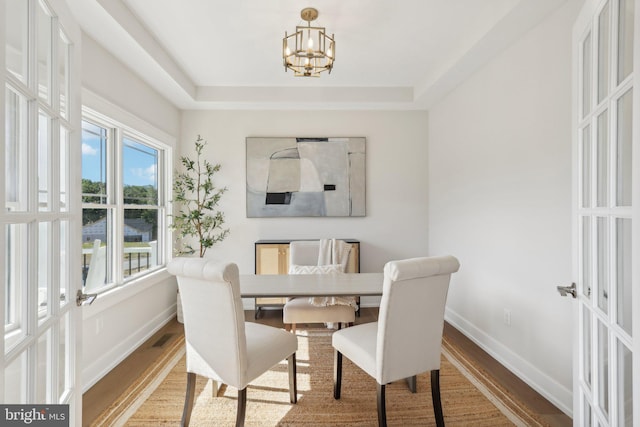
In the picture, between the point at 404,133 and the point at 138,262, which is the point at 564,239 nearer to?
the point at 404,133

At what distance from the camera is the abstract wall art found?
4.04 meters

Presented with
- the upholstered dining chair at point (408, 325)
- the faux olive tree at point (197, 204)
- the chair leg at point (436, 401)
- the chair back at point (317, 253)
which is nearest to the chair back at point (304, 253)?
the chair back at point (317, 253)

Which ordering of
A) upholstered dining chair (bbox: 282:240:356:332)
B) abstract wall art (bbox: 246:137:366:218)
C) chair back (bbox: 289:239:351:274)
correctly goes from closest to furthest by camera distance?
1. upholstered dining chair (bbox: 282:240:356:332)
2. chair back (bbox: 289:239:351:274)
3. abstract wall art (bbox: 246:137:366:218)

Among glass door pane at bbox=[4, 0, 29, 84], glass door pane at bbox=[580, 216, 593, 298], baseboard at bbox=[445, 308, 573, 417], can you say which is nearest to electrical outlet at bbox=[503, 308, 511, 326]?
baseboard at bbox=[445, 308, 573, 417]

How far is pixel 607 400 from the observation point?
113 centimetres

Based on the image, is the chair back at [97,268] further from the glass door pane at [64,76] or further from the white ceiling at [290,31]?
the glass door pane at [64,76]

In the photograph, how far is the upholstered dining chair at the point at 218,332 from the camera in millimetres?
1609

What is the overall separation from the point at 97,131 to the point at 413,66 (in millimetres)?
2901

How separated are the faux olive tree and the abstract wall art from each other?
0.41m

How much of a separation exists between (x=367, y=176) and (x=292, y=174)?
3.08 ft

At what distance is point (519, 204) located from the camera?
2424 millimetres

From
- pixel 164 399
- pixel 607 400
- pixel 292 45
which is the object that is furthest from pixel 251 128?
pixel 607 400

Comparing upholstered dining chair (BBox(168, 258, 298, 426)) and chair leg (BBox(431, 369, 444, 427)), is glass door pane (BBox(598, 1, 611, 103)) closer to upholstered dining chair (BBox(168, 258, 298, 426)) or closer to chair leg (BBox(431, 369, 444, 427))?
chair leg (BBox(431, 369, 444, 427))

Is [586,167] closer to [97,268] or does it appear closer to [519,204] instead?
[519,204]
